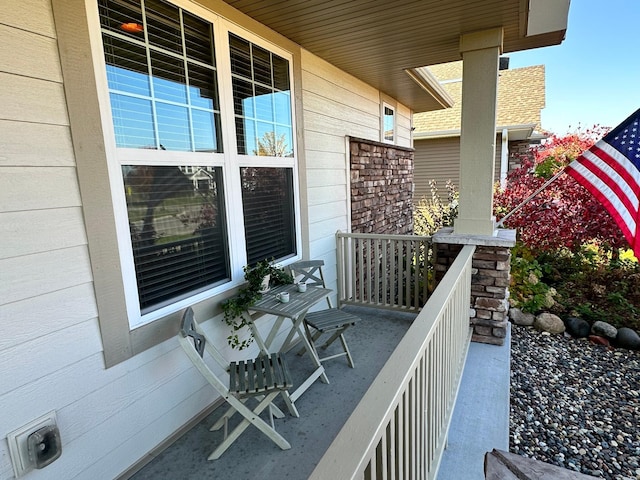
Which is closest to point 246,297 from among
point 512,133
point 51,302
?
point 51,302

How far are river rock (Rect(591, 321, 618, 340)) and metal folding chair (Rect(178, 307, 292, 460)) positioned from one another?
3705 mm

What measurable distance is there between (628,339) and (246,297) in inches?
156

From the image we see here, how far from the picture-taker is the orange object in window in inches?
77.3

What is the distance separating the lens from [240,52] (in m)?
2.80

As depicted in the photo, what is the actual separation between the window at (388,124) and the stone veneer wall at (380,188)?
188 mm

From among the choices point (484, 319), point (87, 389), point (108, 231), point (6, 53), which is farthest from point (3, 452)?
point (484, 319)

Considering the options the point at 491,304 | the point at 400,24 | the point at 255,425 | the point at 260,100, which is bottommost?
the point at 255,425

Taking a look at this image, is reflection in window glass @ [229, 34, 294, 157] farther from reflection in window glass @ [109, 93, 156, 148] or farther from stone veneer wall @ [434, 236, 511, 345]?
stone veneer wall @ [434, 236, 511, 345]

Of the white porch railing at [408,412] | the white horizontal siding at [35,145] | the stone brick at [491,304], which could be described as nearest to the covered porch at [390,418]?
the white porch railing at [408,412]

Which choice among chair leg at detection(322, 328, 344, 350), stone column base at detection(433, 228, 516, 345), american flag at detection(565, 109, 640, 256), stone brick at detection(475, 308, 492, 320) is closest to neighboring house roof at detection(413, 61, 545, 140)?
american flag at detection(565, 109, 640, 256)

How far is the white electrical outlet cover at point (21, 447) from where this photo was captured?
1508 millimetres

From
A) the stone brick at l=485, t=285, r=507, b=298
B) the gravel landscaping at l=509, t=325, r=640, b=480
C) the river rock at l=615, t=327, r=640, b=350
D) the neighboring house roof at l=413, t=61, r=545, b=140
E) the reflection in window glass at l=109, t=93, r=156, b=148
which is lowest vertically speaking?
the gravel landscaping at l=509, t=325, r=640, b=480

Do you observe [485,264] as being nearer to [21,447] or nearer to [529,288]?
[529,288]

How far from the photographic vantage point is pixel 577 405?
2822 mm
